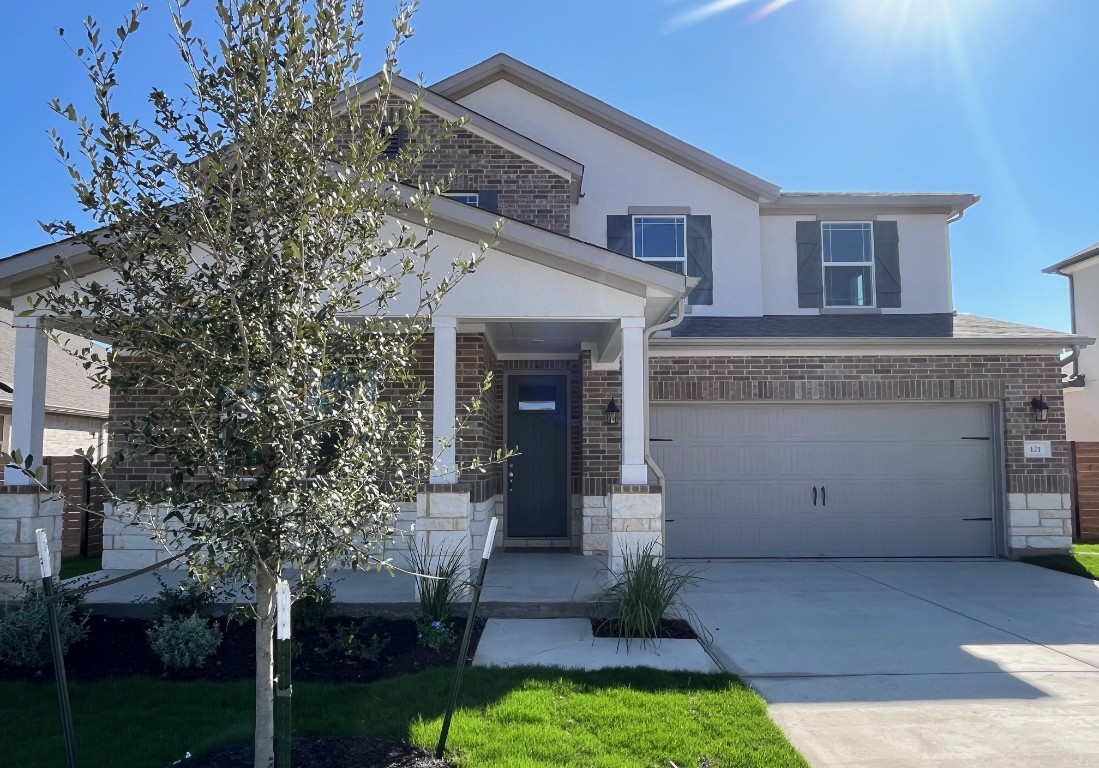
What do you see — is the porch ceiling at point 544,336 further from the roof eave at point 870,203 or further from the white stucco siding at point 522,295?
the roof eave at point 870,203

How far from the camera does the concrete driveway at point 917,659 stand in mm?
4449

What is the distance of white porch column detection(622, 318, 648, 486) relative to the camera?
761 centimetres

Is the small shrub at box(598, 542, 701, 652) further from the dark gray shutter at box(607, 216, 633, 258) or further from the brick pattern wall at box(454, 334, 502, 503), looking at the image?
the dark gray shutter at box(607, 216, 633, 258)

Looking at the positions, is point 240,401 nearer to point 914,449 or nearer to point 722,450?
point 722,450

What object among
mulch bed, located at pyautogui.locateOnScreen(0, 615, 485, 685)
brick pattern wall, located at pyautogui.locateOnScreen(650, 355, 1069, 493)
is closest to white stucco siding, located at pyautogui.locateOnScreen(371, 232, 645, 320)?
mulch bed, located at pyautogui.locateOnScreen(0, 615, 485, 685)

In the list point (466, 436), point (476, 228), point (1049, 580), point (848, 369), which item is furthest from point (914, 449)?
point (476, 228)

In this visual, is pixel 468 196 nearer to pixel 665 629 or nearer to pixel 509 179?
pixel 509 179

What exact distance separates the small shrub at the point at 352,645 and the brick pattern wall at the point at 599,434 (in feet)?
15.2

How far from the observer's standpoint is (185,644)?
5.72 m

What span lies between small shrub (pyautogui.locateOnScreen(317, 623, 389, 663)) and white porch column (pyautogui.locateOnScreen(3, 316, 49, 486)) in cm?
352

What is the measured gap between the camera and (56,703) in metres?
5.11

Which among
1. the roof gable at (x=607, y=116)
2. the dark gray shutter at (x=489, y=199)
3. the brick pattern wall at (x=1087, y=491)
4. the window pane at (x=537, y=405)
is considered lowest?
the brick pattern wall at (x=1087, y=491)

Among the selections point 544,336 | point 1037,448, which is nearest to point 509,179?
point 544,336

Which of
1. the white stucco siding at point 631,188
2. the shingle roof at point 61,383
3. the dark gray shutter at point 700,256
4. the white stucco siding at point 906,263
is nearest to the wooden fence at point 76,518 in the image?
the shingle roof at point 61,383
